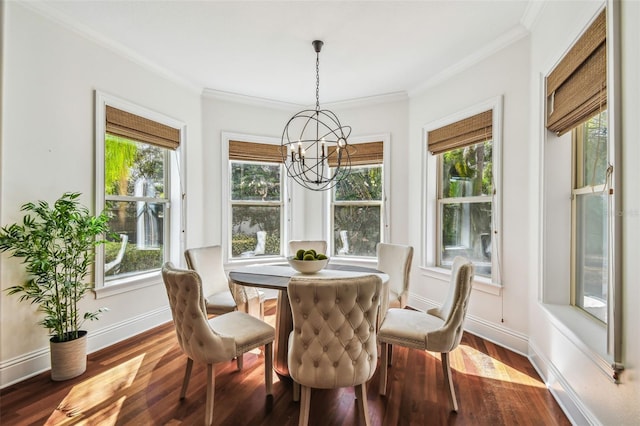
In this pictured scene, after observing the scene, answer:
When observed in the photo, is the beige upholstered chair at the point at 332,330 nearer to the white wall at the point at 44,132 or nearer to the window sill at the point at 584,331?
the window sill at the point at 584,331

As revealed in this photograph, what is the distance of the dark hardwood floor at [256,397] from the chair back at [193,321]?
401mm

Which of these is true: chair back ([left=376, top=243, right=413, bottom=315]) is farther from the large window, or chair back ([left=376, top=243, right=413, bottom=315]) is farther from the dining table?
the large window

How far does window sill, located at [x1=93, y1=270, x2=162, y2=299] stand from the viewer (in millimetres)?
2992

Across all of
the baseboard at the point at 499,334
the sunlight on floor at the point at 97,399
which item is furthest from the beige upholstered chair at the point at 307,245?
the sunlight on floor at the point at 97,399

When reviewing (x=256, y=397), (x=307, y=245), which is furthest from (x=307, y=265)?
(x=307, y=245)

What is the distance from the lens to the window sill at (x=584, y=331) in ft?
5.50

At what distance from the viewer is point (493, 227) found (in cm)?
313

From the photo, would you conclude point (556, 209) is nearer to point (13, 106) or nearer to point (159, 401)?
point (159, 401)

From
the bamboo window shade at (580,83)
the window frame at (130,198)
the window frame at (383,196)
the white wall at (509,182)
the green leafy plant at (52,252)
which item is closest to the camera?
the bamboo window shade at (580,83)

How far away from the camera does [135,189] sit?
11.3ft

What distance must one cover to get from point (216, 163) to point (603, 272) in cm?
389

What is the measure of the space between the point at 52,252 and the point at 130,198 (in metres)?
0.99

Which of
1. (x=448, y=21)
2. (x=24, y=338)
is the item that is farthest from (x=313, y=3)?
(x=24, y=338)

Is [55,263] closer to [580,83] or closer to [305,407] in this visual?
[305,407]
